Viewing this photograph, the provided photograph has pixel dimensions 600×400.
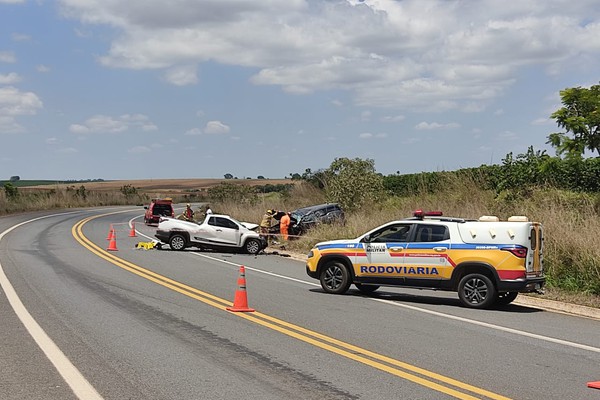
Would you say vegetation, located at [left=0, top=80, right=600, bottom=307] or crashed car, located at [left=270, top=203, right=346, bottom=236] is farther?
crashed car, located at [left=270, top=203, right=346, bottom=236]

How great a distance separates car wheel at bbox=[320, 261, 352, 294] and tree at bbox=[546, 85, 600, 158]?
1787 centimetres

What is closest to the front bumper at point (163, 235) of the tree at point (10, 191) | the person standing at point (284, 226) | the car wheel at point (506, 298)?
the person standing at point (284, 226)

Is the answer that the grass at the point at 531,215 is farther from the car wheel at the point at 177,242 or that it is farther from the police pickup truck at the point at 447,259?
the car wheel at the point at 177,242

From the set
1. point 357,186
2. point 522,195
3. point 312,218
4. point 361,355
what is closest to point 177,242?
point 312,218

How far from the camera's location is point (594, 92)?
31.2 m

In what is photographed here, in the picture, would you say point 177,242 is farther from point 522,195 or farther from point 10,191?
point 10,191

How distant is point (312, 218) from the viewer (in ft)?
96.2

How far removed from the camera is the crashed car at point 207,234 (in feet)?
86.8

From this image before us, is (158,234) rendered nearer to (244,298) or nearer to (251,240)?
(251,240)

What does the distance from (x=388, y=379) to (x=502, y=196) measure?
17299 millimetres

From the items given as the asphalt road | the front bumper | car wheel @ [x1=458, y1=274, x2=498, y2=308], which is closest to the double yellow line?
the asphalt road

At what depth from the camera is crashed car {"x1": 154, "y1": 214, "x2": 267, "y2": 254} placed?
26.5 m

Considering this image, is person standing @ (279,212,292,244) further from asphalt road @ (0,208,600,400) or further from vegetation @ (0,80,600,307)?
asphalt road @ (0,208,600,400)

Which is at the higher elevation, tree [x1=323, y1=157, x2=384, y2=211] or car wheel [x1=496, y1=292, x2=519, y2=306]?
tree [x1=323, y1=157, x2=384, y2=211]
